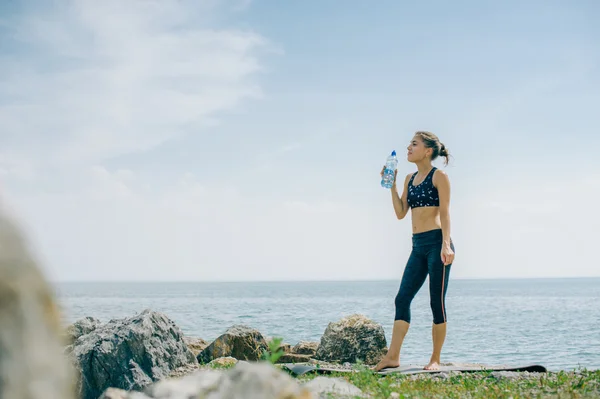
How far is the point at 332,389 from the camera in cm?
554

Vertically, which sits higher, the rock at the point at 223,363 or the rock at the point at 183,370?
the rock at the point at 223,363

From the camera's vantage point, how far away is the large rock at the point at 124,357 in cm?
870

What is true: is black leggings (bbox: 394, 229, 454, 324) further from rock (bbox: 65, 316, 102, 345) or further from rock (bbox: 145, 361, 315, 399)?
rock (bbox: 65, 316, 102, 345)

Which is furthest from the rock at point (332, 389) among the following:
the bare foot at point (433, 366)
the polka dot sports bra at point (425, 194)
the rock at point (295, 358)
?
the rock at point (295, 358)

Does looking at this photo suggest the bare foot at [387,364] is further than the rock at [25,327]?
Yes

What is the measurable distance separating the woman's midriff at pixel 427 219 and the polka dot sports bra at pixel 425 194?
7 cm

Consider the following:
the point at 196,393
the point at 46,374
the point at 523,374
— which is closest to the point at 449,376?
the point at 523,374

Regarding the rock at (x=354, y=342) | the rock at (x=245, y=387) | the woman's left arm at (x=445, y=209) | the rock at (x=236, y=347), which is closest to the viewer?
the rock at (x=245, y=387)

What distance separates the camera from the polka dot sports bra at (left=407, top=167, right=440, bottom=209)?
324 inches

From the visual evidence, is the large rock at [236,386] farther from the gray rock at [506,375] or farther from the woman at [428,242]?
the woman at [428,242]

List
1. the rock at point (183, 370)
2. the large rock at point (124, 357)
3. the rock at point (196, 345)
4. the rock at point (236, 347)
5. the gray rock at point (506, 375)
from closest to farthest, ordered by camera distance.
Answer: the gray rock at point (506, 375) → the large rock at point (124, 357) → the rock at point (183, 370) → the rock at point (236, 347) → the rock at point (196, 345)

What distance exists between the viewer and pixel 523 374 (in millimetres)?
7770

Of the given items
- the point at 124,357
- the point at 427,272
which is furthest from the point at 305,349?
the point at 427,272

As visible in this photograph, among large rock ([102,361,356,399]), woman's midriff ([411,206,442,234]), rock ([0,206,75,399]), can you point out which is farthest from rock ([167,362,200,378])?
rock ([0,206,75,399])
